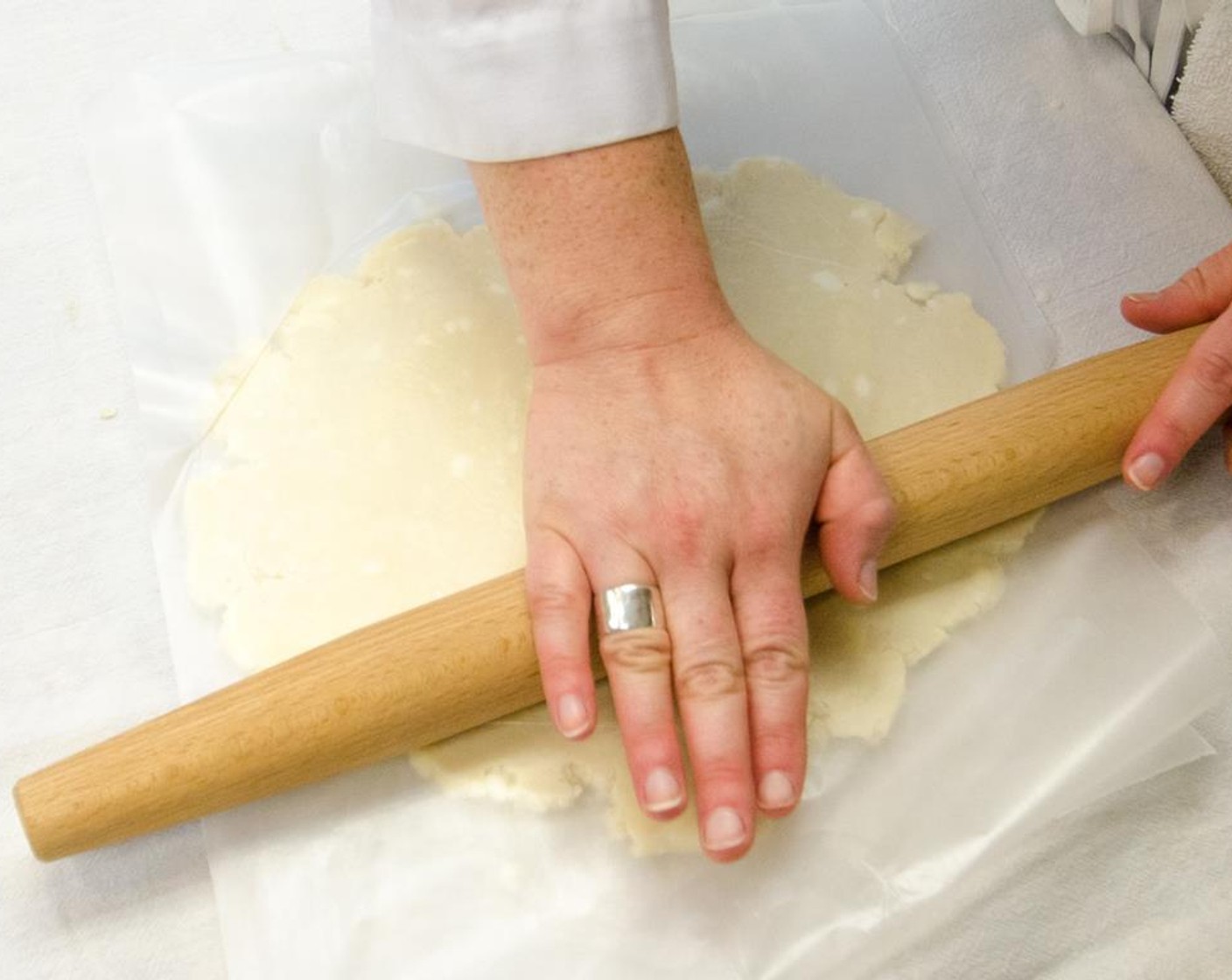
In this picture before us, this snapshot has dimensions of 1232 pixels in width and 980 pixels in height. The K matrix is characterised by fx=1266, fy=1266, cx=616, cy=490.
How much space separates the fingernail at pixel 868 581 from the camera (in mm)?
835

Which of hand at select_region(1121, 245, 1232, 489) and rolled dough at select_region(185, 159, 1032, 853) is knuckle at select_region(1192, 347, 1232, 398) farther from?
rolled dough at select_region(185, 159, 1032, 853)

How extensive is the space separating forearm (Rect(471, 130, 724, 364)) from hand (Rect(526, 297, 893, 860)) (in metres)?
0.01

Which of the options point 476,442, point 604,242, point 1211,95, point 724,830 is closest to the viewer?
point 724,830

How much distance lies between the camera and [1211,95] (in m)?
1.15

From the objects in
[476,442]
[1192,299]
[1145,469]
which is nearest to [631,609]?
[476,442]

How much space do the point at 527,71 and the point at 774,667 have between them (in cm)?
41

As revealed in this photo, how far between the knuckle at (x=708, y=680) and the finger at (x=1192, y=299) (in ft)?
1.62

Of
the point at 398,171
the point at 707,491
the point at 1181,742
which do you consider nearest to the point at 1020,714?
the point at 1181,742

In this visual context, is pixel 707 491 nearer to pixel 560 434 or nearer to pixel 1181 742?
pixel 560 434

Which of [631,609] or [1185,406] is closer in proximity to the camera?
[631,609]

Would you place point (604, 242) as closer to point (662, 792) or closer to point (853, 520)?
point (853, 520)

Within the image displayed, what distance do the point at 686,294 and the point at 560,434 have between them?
13 cm

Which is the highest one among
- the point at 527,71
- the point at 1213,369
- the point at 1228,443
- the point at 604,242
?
the point at 527,71

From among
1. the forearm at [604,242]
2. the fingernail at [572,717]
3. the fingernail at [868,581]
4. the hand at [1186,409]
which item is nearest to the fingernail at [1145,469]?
the hand at [1186,409]
